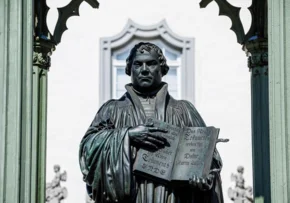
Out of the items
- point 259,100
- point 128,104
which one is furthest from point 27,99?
point 259,100

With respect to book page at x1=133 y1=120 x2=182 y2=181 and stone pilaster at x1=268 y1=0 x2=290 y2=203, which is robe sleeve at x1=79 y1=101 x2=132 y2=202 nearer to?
book page at x1=133 y1=120 x2=182 y2=181

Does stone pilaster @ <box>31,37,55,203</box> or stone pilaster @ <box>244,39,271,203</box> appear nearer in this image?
stone pilaster @ <box>31,37,55,203</box>

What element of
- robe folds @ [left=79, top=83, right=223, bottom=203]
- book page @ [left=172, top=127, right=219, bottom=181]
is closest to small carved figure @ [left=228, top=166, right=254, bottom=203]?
robe folds @ [left=79, top=83, right=223, bottom=203]

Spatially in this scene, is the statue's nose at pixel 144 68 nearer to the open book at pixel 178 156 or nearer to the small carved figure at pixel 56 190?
the open book at pixel 178 156

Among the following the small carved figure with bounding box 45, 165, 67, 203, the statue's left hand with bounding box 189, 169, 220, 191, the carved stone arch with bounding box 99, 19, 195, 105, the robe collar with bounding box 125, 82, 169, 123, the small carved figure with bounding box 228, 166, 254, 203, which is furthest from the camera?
the carved stone arch with bounding box 99, 19, 195, 105

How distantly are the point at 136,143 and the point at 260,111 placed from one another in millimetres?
2525

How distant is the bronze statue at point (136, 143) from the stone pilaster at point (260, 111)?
1.66m

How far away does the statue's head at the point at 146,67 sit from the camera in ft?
67.3

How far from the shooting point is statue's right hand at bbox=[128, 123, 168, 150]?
20000mm

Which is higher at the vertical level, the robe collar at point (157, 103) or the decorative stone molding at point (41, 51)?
the decorative stone molding at point (41, 51)

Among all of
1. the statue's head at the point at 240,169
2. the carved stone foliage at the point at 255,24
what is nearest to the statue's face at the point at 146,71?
the carved stone foliage at the point at 255,24

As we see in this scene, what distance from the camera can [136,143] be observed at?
20.0m

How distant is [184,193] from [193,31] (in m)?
20.1

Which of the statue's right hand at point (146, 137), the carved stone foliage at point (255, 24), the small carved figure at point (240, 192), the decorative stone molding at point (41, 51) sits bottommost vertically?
the small carved figure at point (240, 192)
